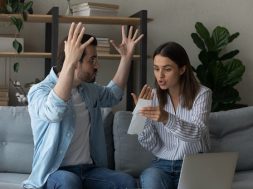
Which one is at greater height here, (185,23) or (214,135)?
(185,23)

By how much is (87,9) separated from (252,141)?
161cm

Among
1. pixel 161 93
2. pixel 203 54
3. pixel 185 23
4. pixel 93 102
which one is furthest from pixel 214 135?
pixel 185 23

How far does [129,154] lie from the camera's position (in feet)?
9.73

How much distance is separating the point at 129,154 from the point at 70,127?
25.9 inches

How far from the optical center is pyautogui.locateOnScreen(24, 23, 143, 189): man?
7.31ft

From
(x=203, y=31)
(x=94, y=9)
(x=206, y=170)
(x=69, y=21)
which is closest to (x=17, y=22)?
(x=69, y=21)

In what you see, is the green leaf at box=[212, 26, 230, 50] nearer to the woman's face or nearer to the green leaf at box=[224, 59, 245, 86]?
the green leaf at box=[224, 59, 245, 86]

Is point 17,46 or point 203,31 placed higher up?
point 203,31

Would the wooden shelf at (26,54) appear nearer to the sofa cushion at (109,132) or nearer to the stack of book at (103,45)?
the stack of book at (103,45)

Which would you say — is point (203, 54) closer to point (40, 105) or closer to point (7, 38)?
point (7, 38)

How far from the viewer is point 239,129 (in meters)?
3.15

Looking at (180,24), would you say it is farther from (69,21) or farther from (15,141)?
(15,141)

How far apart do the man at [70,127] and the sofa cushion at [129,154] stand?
1.14 feet

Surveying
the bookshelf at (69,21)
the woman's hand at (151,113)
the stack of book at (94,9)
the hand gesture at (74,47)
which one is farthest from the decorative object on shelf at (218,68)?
the hand gesture at (74,47)
